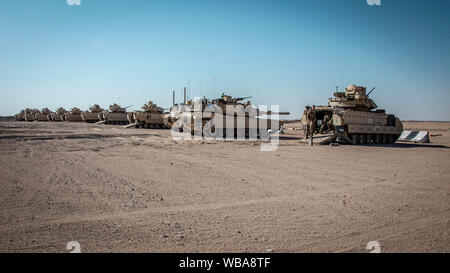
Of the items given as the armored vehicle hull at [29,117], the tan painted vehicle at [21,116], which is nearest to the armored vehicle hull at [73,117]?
the armored vehicle hull at [29,117]

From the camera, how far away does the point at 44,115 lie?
6181cm

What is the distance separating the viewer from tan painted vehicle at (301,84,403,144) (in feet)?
56.1

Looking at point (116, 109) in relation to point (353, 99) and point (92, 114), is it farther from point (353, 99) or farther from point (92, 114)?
point (353, 99)

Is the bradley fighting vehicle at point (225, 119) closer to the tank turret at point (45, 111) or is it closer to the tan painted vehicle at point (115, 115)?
the tan painted vehicle at point (115, 115)

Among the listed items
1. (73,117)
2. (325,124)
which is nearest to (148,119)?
(325,124)

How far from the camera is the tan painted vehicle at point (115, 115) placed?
149 feet

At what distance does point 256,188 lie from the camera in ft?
20.0

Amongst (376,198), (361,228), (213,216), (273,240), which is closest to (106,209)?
(213,216)

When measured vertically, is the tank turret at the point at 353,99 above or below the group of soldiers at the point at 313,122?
above

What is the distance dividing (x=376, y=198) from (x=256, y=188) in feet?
7.31

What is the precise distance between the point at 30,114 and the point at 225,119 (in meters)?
58.1

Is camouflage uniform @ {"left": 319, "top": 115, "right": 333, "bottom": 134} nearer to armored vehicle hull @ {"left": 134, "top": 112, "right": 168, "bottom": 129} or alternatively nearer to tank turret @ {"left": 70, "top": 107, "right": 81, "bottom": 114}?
armored vehicle hull @ {"left": 134, "top": 112, "right": 168, "bottom": 129}

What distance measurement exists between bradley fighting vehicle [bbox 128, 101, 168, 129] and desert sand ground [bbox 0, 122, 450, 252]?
93.5ft
